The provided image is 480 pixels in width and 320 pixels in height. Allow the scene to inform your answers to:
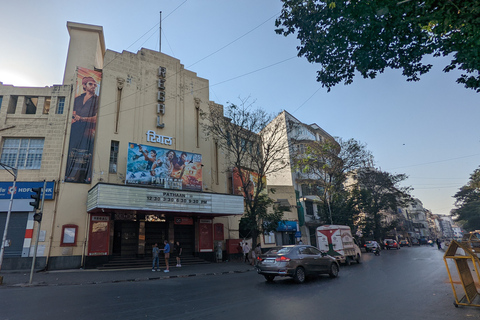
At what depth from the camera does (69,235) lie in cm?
1778

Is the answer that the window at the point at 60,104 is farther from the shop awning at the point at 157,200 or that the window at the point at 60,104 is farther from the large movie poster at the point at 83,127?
the shop awning at the point at 157,200

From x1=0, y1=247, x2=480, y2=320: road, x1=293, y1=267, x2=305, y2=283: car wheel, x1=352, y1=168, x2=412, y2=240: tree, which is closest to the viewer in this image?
x1=0, y1=247, x2=480, y2=320: road

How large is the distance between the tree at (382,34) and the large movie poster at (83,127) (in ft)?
54.0

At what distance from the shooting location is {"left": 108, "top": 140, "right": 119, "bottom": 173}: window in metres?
20.2

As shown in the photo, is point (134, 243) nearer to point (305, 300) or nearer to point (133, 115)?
point (133, 115)

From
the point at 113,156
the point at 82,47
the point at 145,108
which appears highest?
the point at 82,47

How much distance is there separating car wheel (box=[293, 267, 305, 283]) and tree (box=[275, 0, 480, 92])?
7202 mm

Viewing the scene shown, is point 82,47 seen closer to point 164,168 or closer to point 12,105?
point 12,105

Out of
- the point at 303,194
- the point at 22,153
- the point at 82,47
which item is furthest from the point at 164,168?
the point at 303,194

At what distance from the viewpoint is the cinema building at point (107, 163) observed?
1761cm

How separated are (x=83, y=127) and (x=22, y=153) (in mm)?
4343

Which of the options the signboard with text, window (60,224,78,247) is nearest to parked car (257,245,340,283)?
window (60,224,78,247)

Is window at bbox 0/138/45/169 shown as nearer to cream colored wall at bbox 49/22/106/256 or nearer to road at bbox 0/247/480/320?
cream colored wall at bbox 49/22/106/256

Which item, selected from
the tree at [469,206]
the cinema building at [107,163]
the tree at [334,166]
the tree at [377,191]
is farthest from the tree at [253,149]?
the tree at [469,206]
